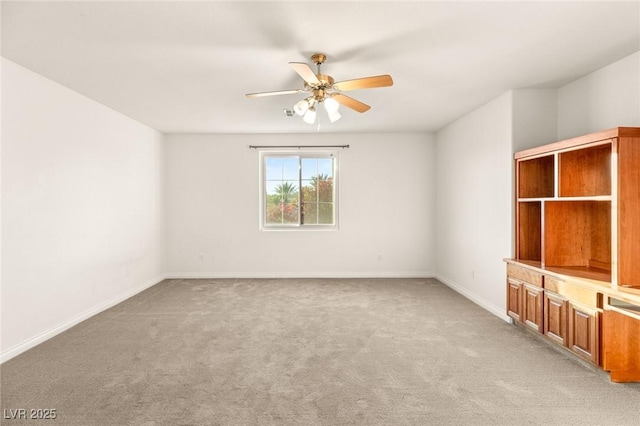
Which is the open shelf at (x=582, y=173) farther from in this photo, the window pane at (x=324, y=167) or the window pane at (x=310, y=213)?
the window pane at (x=310, y=213)

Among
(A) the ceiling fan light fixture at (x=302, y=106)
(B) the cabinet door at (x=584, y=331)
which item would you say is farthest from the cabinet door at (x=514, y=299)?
(A) the ceiling fan light fixture at (x=302, y=106)

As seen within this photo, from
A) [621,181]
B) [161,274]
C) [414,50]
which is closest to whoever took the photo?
[621,181]

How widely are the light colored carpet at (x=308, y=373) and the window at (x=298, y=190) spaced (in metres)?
2.17

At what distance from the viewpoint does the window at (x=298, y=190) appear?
5.79 metres

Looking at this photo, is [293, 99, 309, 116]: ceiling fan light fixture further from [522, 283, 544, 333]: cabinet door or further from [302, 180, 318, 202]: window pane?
[302, 180, 318, 202]: window pane

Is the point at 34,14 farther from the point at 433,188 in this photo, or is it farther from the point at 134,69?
the point at 433,188

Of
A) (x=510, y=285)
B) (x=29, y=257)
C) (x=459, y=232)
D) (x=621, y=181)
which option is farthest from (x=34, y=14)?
(x=459, y=232)

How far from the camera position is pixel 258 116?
452 cm

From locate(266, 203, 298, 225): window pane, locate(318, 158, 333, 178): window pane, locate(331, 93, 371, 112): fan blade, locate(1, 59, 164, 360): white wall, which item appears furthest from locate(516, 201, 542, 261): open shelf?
locate(1, 59, 164, 360): white wall

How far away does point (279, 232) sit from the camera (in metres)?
5.71

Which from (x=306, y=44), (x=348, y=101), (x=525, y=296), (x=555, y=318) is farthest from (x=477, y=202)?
(x=306, y=44)

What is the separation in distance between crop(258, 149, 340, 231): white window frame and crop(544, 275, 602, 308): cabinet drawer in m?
3.42

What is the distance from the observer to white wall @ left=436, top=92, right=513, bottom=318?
3.66 m

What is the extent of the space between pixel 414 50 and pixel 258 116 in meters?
2.55
